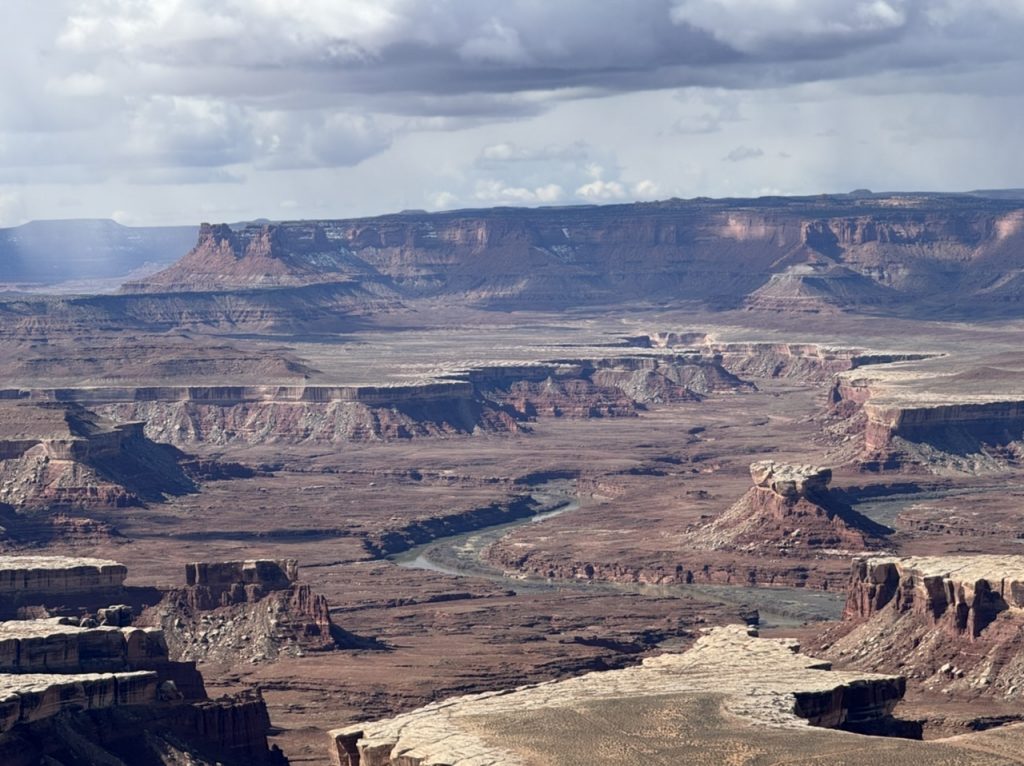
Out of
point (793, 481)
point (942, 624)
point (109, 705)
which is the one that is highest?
point (109, 705)

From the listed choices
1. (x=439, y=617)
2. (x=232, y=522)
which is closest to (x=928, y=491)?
(x=232, y=522)

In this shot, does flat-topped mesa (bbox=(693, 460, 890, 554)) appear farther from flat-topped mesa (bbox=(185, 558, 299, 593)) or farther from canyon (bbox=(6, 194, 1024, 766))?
flat-topped mesa (bbox=(185, 558, 299, 593))

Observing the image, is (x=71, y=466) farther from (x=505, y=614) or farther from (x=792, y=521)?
(x=505, y=614)

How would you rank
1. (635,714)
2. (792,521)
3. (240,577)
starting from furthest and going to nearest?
(792,521), (240,577), (635,714)

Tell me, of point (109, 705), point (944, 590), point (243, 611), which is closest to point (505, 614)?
point (243, 611)

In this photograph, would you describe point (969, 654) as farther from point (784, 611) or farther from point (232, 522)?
point (232, 522)

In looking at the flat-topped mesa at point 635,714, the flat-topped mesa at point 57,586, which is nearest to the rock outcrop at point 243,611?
the flat-topped mesa at point 57,586
